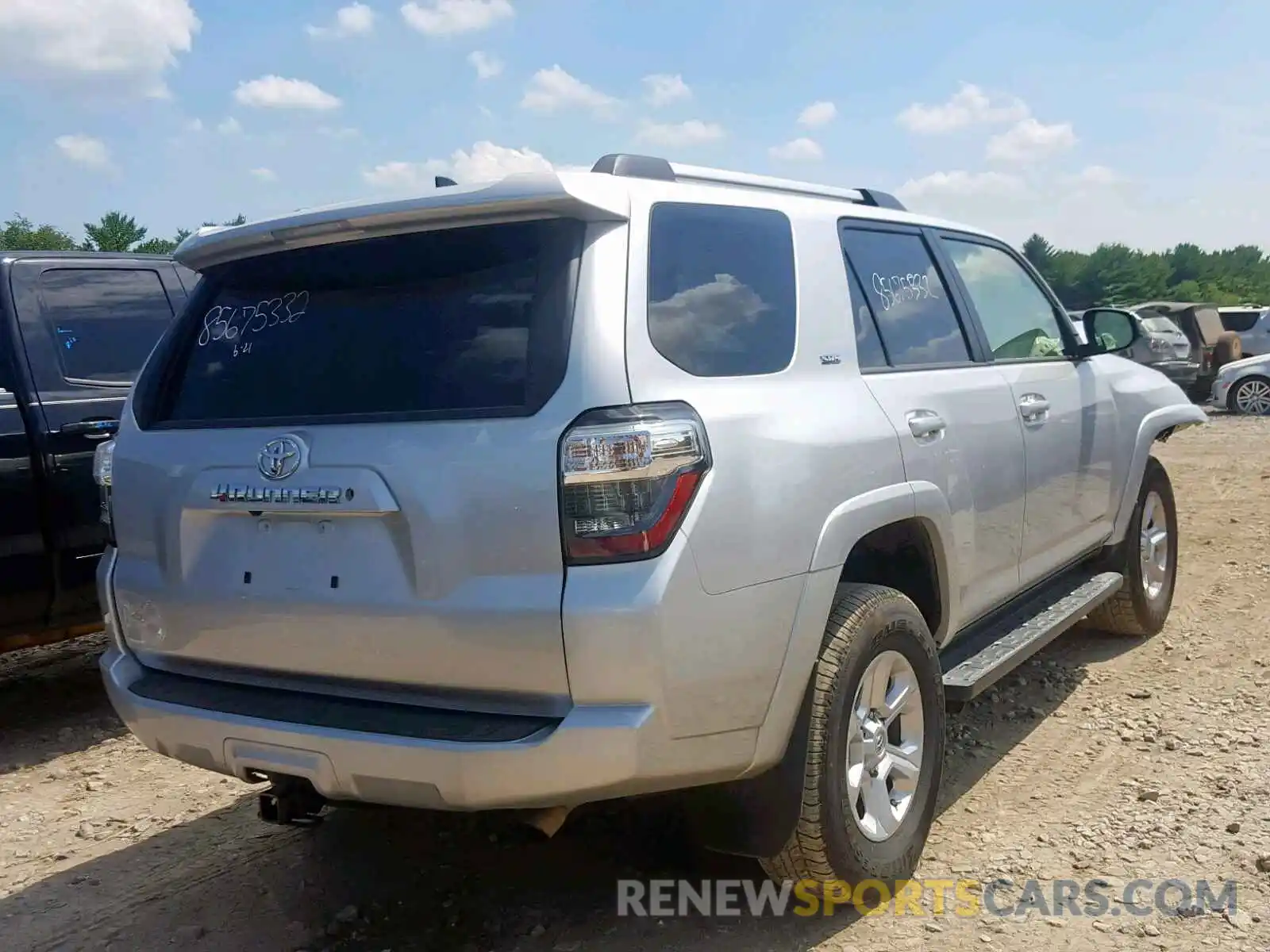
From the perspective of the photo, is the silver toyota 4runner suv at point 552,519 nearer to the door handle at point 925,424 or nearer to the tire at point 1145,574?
the door handle at point 925,424

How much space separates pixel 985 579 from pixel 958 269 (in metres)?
1.20

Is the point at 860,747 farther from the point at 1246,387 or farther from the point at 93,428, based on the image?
the point at 1246,387

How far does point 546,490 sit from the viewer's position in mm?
2453

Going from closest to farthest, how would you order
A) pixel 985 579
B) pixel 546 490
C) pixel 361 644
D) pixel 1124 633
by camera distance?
pixel 546 490 → pixel 361 644 → pixel 985 579 → pixel 1124 633

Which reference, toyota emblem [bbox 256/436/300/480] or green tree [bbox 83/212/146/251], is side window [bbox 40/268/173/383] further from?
green tree [bbox 83/212/146/251]

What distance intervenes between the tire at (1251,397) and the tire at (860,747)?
15.9 metres

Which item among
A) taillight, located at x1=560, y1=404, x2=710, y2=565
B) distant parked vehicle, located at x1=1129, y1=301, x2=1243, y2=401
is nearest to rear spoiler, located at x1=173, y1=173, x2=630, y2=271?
taillight, located at x1=560, y1=404, x2=710, y2=565

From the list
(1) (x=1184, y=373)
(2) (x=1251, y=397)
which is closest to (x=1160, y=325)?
(1) (x=1184, y=373)

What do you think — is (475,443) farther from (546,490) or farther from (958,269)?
(958,269)

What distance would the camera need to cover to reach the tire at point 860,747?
2.84 m

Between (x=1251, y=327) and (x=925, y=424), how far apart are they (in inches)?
778

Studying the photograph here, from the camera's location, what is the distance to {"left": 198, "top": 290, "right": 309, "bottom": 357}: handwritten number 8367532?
299 centimetres

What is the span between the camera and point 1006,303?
4.60 metres

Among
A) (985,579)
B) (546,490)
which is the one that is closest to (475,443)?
(546,490)
